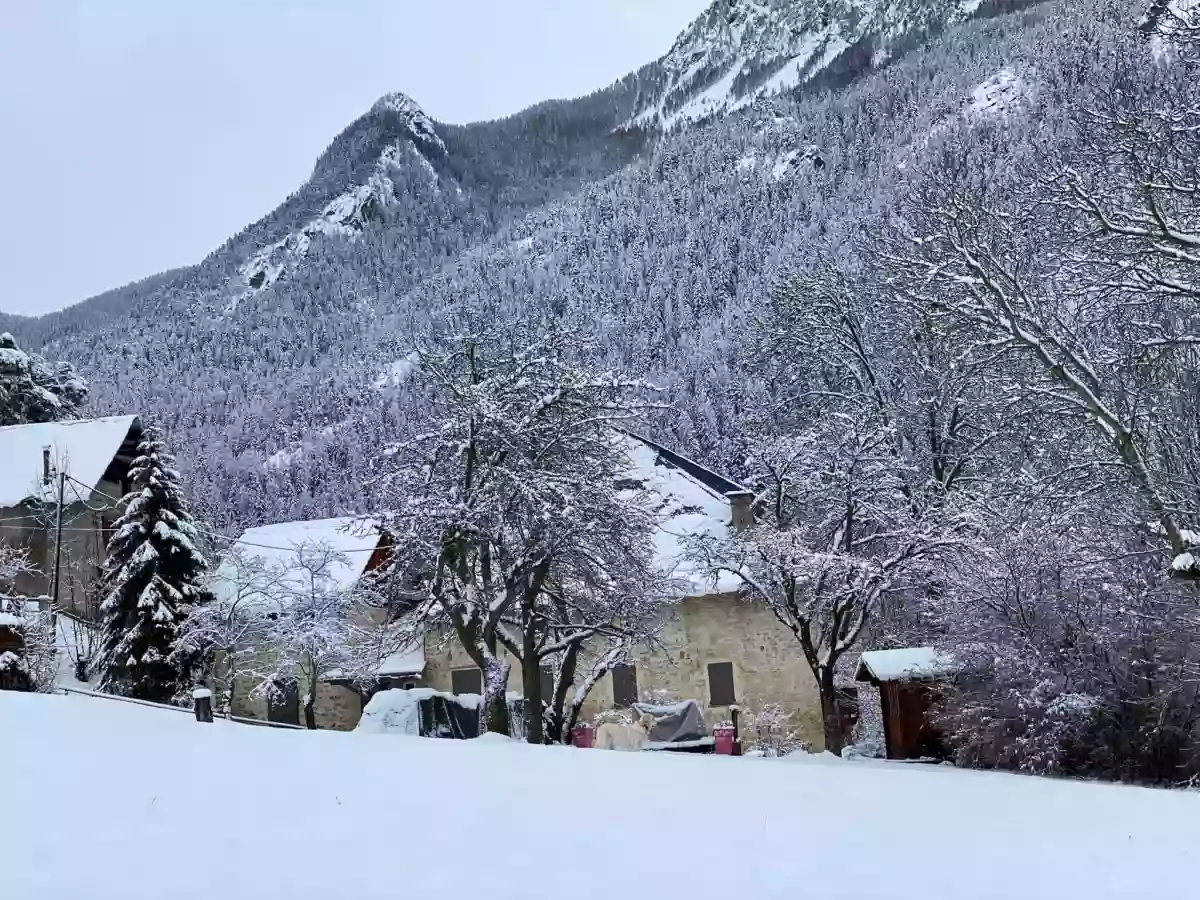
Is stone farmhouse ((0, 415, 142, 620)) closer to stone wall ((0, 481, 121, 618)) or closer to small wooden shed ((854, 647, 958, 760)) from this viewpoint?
stone wall ((0, 481, 121, 618))

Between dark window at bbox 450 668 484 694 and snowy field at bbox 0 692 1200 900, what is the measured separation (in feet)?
67.5

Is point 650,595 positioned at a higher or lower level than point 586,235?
lower

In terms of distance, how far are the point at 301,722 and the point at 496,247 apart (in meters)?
144

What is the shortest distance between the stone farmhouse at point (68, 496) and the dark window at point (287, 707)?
20.5 ft

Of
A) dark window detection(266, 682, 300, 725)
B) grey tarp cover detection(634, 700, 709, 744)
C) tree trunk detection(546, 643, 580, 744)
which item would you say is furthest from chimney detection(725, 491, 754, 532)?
dark window detection(266, 682, 300, 725)

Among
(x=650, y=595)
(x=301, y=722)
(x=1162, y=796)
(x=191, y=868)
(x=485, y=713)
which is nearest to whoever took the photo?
(x=191, y=868)

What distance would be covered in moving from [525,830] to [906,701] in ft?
51.5

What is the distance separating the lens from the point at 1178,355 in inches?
600

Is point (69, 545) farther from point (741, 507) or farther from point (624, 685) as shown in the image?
point (741, 507)

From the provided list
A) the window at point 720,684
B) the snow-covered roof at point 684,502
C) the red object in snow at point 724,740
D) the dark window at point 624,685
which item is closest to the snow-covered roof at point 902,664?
the red object in snow at point 724,740

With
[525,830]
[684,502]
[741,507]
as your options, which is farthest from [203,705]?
[684,502]

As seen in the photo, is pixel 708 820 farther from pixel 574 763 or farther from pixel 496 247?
pixel 496 247

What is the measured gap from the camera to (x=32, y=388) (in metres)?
45.4

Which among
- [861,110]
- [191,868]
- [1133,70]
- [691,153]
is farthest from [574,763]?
[691,153]
